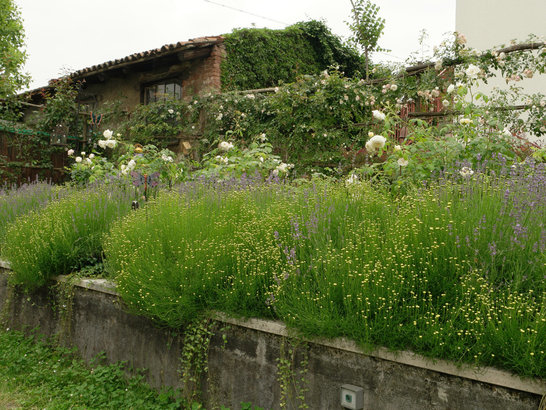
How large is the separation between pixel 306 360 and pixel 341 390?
28 centimetres

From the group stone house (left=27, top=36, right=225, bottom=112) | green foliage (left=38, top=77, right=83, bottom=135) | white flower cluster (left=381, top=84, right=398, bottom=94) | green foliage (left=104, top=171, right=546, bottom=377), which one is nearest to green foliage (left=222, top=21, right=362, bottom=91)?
stone house (left=27, top=36, right=225, bottom=112)

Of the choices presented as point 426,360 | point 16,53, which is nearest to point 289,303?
point 426,360

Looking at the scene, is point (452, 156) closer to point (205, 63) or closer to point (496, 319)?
point (496, 319)

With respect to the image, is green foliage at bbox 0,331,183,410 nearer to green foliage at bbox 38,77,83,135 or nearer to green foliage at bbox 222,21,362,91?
green foliage at bbox 222,21,362,91

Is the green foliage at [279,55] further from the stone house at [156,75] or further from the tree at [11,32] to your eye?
the tree at [11,32]

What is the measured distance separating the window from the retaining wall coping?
34.1ft

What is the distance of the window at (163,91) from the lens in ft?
43.1

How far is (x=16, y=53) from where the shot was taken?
23.9 m

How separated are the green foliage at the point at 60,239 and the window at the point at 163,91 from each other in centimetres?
775

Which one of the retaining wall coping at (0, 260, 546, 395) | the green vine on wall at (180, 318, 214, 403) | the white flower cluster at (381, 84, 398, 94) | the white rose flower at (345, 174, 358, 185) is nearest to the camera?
the retaining wall coping at (0, 260, 546, 395)

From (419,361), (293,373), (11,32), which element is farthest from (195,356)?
(11,32)

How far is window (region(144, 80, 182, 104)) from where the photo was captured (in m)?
13.1

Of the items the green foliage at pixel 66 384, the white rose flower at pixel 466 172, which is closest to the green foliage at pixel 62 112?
the green foliage at pixel 66 384

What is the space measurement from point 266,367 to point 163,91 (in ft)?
38.2
